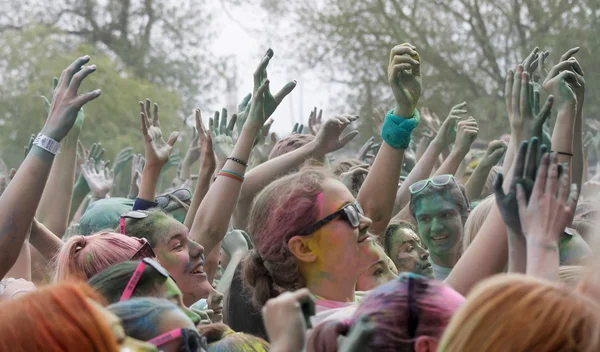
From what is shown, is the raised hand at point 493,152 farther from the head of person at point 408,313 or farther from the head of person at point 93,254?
the head of person at point 408,313

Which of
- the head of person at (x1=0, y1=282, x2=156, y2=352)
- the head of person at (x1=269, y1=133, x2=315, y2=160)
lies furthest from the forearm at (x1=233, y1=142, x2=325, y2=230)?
the head of person at (x1=0, y1=282, x2=156, y2=352)

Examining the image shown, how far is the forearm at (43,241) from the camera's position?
433 cm

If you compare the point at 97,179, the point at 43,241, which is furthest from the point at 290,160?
the point at 97,179

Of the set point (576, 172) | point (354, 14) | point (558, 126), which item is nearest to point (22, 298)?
point (558, 126)

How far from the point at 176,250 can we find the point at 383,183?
0.97 m

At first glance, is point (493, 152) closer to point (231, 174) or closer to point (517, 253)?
point (231, 174)

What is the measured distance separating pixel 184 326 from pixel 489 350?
90 centimetres

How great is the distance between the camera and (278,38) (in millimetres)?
20781

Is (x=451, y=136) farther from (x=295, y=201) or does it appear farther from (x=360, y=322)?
(x=360, y=322)

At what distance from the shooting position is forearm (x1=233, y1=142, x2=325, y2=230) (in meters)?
4.49

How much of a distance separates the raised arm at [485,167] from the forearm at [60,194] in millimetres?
2531

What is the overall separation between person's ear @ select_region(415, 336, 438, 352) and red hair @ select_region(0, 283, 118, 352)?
70cm

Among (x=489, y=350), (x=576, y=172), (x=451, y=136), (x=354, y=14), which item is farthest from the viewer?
(x=354, y=14)

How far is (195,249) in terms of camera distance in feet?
12.7
